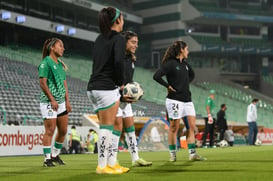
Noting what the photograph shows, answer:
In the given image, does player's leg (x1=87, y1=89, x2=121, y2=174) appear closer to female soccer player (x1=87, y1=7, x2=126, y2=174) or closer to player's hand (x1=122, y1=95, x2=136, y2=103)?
female soccer player (x1=87, y1=7, x2=126, y2=174)

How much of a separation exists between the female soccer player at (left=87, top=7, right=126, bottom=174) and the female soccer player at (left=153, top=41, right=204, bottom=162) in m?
3.60

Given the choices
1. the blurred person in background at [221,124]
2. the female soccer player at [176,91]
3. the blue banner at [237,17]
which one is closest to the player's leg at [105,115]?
the female soccer player at [176,91]

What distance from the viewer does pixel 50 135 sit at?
32.8 feet

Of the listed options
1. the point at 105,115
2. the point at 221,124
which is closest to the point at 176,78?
the point at 105,115

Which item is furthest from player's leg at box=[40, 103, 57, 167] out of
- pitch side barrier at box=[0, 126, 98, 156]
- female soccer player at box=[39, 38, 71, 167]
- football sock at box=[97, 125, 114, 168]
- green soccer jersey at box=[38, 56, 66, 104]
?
pitch side barrier at box=[0, 126, 98, 156]

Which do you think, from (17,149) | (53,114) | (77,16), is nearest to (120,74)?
(53,114)

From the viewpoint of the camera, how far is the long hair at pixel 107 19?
23.0ft

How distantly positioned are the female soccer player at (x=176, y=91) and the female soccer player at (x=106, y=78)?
3.60 metres

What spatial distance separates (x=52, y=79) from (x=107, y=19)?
3.31m

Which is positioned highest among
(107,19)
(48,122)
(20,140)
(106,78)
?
(107,19)

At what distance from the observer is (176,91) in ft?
34.9

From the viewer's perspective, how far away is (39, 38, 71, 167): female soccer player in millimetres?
9836

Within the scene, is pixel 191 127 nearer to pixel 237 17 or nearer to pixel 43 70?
pixel 43 70

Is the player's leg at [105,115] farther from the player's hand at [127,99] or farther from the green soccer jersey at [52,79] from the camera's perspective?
the green soccer jersey at [52,79]
